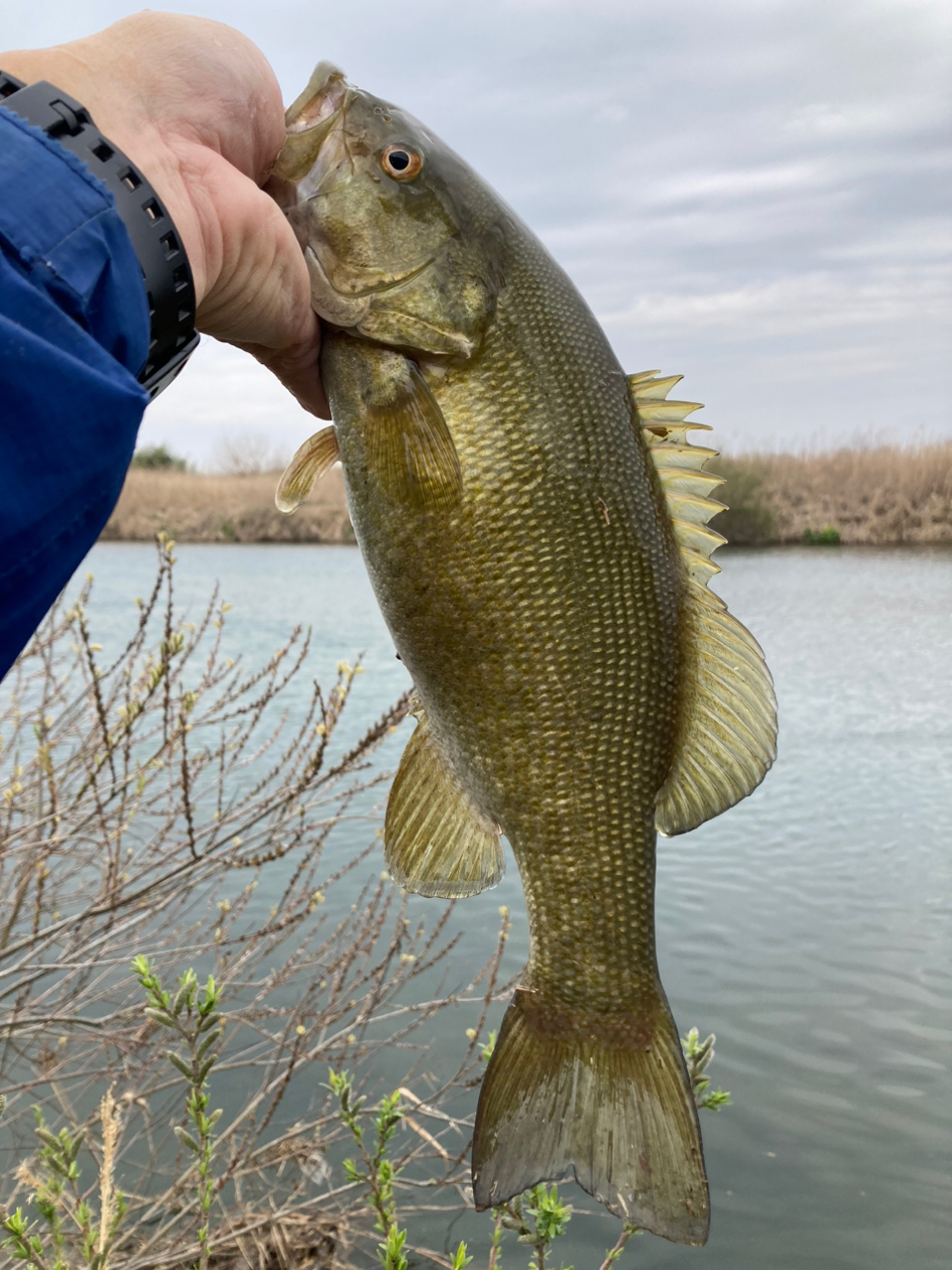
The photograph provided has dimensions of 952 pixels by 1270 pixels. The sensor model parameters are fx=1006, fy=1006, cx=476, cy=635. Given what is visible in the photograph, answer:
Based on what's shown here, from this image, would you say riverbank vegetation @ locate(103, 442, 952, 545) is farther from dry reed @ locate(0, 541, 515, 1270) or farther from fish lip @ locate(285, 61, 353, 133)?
fish lip @ locate(285, 61, 353, 133)

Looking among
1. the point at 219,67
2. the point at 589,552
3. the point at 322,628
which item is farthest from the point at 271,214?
the point at 322,628

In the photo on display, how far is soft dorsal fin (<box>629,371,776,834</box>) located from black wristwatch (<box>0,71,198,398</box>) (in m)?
0.91

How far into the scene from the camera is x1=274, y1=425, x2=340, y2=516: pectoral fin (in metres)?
2.06

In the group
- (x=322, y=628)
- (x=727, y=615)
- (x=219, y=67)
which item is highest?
(x=219, y=67)

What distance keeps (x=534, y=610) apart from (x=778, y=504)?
33.5 m

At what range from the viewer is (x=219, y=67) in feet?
5.45

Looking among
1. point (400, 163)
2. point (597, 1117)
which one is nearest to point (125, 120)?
point (400, 163)

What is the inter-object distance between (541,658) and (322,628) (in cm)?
1736

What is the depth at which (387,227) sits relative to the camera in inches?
75.5

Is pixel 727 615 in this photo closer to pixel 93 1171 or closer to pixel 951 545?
pixel 93 1171

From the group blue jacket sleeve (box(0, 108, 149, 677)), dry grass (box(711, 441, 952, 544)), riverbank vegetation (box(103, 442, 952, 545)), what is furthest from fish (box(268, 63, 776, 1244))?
dry grass (box(711, 441, 952, 544))

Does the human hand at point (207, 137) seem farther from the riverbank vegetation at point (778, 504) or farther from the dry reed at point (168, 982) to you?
the riverbank vegetation at point (778, 504)

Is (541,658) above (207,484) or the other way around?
the other way around

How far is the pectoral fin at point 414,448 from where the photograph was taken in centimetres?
178
